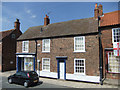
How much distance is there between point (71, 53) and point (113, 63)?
16.7 feet

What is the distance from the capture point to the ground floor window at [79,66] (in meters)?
11.4

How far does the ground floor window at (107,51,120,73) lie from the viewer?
10.9 meters

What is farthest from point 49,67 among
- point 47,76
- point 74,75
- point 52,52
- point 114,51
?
point 114,51

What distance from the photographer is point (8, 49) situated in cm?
1956

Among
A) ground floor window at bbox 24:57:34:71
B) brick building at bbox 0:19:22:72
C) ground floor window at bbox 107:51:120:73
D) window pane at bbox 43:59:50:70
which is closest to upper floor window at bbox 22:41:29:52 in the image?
ground floor window at bbox 24:57:34:71

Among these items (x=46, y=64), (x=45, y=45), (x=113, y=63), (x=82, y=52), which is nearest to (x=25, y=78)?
(x=46, y=64)

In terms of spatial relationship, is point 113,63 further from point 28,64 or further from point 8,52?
point 8,52

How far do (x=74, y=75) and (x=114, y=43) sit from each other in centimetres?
611

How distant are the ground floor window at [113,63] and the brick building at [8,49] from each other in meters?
18.3

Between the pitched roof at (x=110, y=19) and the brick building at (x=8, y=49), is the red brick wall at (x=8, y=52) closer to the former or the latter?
the brick building at (x=8, y=49)

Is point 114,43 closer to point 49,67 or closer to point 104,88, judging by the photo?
point 104,88

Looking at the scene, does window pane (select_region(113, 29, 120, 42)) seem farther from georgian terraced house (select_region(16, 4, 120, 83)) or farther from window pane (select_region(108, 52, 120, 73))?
window pane (select_region(108, 52, 120, 73))

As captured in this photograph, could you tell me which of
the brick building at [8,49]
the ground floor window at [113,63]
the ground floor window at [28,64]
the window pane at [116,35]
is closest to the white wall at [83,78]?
the ground floor window at [113,63]

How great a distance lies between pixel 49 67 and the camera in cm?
1337
